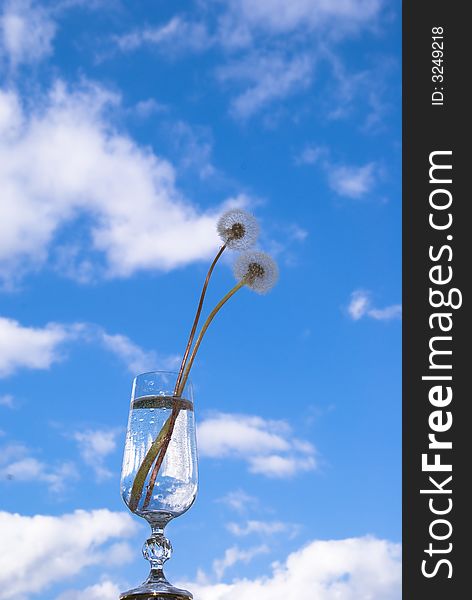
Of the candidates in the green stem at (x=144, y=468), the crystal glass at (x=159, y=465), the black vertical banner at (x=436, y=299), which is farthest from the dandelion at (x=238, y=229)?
the black vertical banner at (x=436, y=299)

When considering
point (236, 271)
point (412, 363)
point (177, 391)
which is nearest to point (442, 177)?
point (412, 363)

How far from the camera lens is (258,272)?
1.74m

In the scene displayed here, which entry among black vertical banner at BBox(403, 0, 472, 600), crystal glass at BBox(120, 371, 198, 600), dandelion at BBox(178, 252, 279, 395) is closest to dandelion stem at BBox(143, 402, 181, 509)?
crystal glass at BBox(120, 371, 198, 600)

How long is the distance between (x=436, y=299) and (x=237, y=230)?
141cm

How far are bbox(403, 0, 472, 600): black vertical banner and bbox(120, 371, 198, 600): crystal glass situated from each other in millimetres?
1403

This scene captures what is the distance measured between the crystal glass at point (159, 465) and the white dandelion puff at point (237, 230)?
34 cm

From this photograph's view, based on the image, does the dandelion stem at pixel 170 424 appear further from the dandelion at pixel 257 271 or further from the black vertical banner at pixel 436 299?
the black vertical banner at pixel 436 299

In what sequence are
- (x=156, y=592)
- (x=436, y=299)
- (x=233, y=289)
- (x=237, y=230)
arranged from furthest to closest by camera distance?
(x=436, y=299)
(x=237, y=230)
(x=233, y=289)
(x=156, y=592)

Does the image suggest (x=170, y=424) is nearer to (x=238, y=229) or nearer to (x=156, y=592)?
(x=156, y=592)

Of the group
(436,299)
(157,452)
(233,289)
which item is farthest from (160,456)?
(436,299)

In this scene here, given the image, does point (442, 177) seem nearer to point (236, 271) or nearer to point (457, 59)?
point (457, 59)

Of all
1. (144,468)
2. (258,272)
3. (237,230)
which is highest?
(237,230)

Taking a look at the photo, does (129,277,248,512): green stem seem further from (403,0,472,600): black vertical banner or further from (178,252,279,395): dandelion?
(403,0,472,600): black vertical banner

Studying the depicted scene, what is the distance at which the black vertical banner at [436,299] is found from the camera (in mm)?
2803
